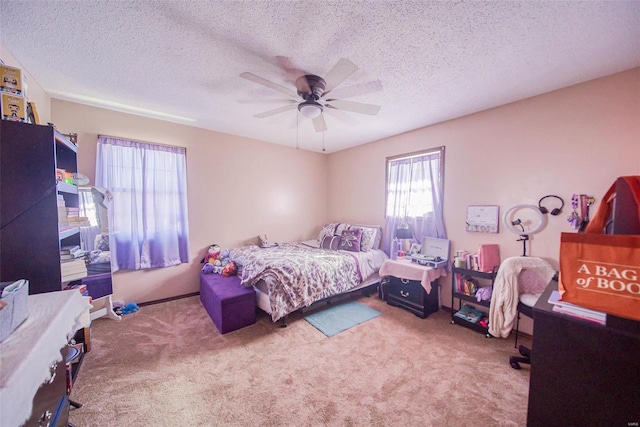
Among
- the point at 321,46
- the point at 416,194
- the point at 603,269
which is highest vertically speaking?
the point at 321,46

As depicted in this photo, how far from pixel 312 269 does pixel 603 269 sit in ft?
7.58

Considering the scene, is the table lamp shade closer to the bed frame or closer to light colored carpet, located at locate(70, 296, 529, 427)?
the bed frame

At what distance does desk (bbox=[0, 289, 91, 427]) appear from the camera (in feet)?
1.87

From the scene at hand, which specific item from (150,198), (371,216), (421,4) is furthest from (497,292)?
(150,198)

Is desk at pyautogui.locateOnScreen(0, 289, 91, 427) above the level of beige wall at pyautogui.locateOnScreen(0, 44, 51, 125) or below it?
below

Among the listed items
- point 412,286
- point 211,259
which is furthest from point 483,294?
point 211,259

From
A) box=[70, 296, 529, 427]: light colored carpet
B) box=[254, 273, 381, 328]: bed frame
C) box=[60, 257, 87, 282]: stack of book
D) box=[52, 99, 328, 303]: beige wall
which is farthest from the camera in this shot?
box=[52, 99, 328, 303]: beige wall

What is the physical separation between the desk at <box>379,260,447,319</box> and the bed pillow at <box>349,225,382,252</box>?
544 millimetres

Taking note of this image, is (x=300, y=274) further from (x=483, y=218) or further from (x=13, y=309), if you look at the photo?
(x=483, y=218)

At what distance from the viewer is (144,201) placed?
3021 mm

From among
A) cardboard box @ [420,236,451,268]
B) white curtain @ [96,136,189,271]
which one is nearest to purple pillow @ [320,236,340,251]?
cardboard box @ [420,236,451,268]

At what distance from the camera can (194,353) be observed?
209 cm

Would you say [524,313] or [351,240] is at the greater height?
[351,240]

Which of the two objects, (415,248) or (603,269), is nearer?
(603,269)
